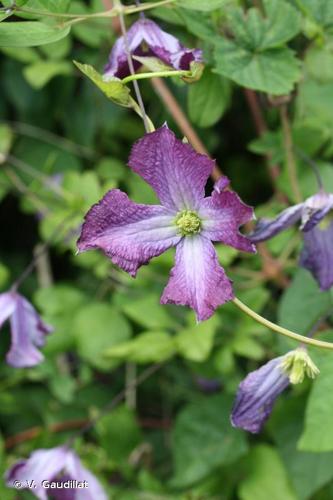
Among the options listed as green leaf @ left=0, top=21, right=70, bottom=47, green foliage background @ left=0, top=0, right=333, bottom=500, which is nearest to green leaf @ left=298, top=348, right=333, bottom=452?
green foliage background @ left=0, top=0, right=333, bottom=500

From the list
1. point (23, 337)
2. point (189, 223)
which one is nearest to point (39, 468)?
point (23, 337)

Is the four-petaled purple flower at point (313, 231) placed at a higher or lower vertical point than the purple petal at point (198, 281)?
lower

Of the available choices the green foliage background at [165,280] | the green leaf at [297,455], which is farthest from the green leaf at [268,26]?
the green leaf at [297,455]

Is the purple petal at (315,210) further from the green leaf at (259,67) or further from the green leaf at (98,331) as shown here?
the green leaf at (98,331)

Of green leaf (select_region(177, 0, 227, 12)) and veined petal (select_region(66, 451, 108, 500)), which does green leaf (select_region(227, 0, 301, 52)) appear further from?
veined petal (select_region(66, 451, 108, 500))

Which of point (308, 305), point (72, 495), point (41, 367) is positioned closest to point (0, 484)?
point (72, 495)

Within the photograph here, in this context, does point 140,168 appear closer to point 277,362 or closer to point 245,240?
point 245,240

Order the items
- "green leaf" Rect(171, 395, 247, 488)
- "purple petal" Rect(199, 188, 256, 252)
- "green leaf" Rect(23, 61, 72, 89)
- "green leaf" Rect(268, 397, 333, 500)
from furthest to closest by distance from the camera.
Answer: "green leaf" Rect(23, 61, 72, 89) < "green leaf" Rect(171, 395, 247, 488) < "green leaf" Rect(268, 397, 333, 500) < "purple petal" Rect(199, 188, 256, 252)
